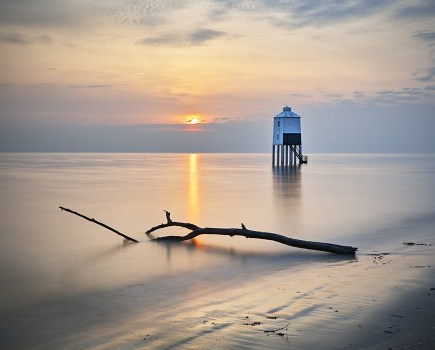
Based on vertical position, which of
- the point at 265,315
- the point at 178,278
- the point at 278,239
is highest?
the point at 278,239

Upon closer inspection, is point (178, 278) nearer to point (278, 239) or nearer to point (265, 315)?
point (265, 315)

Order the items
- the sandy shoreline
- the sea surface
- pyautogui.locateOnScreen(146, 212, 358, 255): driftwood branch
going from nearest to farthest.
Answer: the sandy shoreline < the sea surface < pyautogui.locateOnScreen(146, 212, 358, 255): driftwood branch

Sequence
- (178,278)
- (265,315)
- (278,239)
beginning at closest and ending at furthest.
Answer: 1. (265,315)
2. (178,278)
3. (278,239)

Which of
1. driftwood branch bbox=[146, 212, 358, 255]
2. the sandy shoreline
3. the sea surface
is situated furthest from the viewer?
driftwood branch bbox=[146, 212, 358, 255]

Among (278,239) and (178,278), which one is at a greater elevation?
(278,239)

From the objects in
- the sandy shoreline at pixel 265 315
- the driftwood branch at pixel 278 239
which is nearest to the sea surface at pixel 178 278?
the sandy shoreline at pixel 265 315

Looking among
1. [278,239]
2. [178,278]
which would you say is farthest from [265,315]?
[278,239]

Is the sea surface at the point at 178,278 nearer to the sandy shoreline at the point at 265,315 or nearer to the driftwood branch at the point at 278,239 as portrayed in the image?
the sandy shoreline at the point at 265,315

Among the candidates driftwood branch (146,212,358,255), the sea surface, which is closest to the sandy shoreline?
the sea surface

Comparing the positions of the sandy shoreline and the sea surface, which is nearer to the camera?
the sandy shoreline

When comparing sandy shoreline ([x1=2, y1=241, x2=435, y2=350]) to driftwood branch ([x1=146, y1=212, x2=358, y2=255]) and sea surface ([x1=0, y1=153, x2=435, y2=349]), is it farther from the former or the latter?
driftwood branch ([x1=146, y1=212, x2=358, y2=255])

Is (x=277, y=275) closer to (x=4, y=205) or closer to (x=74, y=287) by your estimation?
(x=74, y=287)

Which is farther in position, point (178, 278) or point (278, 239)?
point (278, 239)

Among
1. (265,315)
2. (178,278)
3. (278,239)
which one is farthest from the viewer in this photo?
(278,239)
